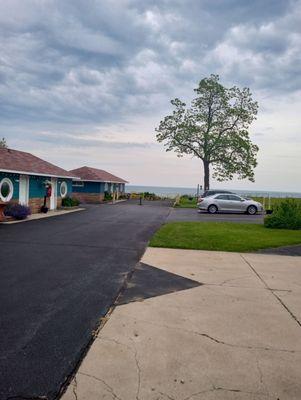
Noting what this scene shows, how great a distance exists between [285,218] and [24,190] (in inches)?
573

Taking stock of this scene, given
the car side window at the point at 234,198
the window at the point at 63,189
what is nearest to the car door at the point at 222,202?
the car side window at the point at 234,198

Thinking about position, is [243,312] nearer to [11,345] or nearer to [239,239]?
[11,345]

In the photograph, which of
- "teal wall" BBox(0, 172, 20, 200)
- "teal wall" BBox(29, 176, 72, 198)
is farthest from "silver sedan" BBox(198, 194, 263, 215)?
"teal wall" BBox(0, 172, 20, 200)

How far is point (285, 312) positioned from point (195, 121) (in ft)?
129

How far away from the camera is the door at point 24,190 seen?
21062 mm

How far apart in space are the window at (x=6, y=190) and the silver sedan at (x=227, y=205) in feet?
44.8

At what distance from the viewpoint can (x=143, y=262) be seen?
9148 mm

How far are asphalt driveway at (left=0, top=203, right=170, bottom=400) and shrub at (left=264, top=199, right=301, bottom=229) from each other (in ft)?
24.5

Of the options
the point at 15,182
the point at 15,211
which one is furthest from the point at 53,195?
the point at 15,211

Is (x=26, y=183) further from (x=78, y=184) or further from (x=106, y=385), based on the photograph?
(x=106, y=385)

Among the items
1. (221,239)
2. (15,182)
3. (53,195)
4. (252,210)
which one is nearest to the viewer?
(221,239)

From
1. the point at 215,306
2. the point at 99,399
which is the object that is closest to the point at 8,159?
the point at 215,306

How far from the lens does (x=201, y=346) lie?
14.6 feet

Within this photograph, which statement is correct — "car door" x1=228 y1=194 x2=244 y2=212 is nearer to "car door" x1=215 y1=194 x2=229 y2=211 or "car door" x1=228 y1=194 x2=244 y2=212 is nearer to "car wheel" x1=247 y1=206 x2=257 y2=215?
"car door" x1=215 y1=194 x2=229 y2=211
